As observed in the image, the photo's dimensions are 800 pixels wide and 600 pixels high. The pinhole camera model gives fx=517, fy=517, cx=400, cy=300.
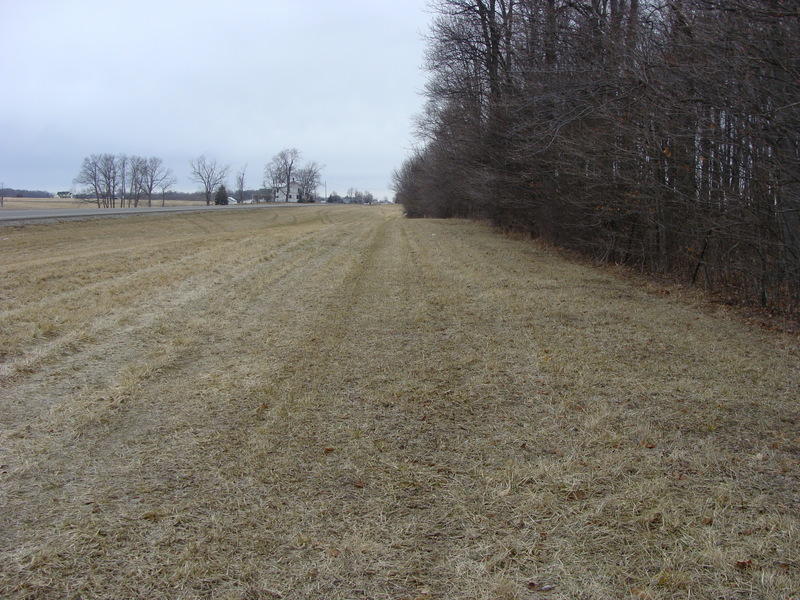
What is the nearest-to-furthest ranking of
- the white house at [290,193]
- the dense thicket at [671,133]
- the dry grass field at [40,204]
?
the dense thicket at [671,133], the dry grass field at [40,204], the white house at [290,193]

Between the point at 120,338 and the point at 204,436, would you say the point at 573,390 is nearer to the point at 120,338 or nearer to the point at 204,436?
the point at 204,436

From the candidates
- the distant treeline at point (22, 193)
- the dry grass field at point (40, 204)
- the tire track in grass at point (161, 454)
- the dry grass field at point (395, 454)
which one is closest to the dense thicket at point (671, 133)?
the dry grass field at point (395, 454)

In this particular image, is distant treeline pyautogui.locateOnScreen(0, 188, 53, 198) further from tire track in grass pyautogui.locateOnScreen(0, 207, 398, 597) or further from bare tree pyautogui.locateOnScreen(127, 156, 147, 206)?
tire track in grass pyautogui.locateOnScreen(0, 207, 398, 597)

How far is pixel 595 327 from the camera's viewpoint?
6.58 meters

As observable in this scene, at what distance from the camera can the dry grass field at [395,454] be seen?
91.8 inches

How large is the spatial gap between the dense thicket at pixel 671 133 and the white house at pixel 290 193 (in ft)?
328

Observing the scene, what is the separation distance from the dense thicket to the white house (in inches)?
3932

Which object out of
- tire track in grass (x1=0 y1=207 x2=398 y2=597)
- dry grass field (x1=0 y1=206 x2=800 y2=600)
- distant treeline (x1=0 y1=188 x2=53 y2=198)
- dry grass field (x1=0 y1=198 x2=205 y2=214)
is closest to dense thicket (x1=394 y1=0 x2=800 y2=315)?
dry grass field (x1=0 y1=206 x2=800 y2=600)

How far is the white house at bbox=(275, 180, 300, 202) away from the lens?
4419 inches

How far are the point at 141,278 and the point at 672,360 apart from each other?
29.8ft

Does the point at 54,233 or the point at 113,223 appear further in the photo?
the point at 113,223

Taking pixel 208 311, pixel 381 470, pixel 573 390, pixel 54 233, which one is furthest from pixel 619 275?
pixel 54 233

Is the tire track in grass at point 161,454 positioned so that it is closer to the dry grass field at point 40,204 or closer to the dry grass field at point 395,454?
the dry grass field at point 395,454

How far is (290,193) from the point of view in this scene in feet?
385
